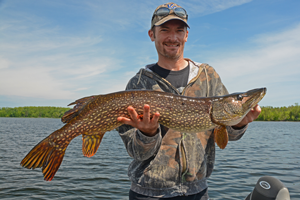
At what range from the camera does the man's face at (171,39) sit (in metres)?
2.50

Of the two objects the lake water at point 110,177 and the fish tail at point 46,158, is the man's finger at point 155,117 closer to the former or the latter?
the fish tail at point 46,158

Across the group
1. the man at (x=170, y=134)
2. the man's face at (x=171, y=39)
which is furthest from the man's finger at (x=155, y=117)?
the man's face at (x=171, y=39)

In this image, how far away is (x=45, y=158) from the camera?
89.0 inches

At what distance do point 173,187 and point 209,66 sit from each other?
1385 millimetres

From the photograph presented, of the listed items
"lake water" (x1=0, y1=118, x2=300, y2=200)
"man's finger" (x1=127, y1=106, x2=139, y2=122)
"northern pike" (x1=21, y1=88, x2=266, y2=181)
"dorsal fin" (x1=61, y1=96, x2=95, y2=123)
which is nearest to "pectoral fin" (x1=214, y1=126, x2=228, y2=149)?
"northern pike" (x1=21, y1=88, x2=266, y2=181)

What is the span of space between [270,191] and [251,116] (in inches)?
33.2

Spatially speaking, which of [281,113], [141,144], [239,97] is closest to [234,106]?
[239,97]

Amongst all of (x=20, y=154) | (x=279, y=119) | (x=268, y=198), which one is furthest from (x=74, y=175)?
(x=279, y=119)

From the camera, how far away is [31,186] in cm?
729

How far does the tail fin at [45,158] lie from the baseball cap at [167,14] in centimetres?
172

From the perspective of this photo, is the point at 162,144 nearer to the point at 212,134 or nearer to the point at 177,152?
the point at 177,152

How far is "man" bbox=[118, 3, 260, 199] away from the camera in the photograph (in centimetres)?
219

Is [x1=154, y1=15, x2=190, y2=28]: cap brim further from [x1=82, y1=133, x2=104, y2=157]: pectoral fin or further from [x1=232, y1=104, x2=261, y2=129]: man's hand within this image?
[x1=82, y1=133, x2=104, y2=157]: pectoral fin

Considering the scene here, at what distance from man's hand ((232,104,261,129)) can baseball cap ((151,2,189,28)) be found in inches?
47.6
